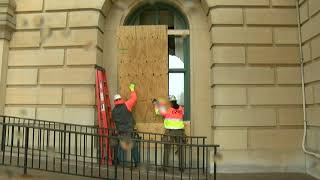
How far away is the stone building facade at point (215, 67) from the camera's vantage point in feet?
33.9

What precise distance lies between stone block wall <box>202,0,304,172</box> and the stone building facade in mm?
25

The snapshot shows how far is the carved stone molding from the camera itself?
1110 cm

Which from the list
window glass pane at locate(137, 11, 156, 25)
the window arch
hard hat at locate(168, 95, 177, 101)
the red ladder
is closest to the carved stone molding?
the red ladder

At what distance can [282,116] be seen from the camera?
34.3ft

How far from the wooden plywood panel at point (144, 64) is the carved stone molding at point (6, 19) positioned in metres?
2.98

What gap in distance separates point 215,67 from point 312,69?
2.35 metres

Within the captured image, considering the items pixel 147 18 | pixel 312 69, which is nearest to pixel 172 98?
pixel 147 18

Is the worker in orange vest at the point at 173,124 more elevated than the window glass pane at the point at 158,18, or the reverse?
the window glass pane at the point at 158,18

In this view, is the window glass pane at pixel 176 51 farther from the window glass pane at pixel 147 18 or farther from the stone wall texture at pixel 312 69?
the stone wall texture at pixel 312 69

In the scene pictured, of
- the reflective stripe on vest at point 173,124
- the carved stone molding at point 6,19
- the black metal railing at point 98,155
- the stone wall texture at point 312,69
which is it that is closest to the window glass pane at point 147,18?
the reflective stripe on vest at point 173,124

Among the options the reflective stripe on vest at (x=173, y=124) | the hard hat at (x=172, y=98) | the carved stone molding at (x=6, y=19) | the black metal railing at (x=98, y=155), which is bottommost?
the black metal railing at (x=98, y=155)

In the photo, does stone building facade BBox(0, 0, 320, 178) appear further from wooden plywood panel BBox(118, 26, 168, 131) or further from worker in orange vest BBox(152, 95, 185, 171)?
worker in orange vest BBox(152, 95, 185, 171)

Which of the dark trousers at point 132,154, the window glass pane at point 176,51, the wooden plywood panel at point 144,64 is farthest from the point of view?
the window glass pane at point 176,51

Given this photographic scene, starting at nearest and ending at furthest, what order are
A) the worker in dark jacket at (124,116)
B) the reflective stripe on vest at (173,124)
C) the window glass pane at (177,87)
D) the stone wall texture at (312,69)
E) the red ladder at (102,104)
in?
the stone wall texture at (312,69)
the worker in dark jacket at (124,116)
the reflective stripe on vest at (173,124)
the red ladder at (102,104)
the window glass pane at (177,87)
